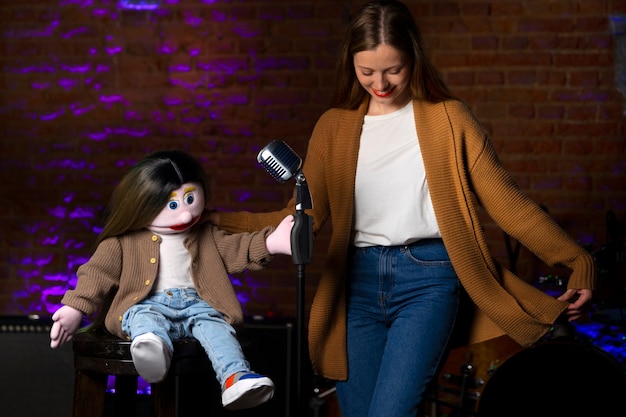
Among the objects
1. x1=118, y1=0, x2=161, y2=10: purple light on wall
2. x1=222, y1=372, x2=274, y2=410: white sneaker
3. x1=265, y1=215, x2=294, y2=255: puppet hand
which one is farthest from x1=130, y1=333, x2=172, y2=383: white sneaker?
x1=118, y1=0, x2=161, y2=10: purple light on wall

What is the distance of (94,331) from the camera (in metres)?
2.10

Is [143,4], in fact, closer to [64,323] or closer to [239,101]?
[239,101]

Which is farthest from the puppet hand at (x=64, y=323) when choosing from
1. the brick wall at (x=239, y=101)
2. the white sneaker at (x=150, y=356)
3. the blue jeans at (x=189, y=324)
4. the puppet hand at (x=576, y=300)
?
the brick wall at (x=239, y=101)

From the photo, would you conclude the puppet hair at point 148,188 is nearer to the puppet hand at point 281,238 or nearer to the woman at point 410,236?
the puppet hand at point 281,238

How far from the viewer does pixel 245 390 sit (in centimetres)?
183

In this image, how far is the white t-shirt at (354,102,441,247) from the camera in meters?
2.00

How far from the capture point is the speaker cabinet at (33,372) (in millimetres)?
2891

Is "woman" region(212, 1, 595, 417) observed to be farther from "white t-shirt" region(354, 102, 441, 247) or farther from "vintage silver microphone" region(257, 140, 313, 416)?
"vintage silver microphone" region(257, 140, 313, 416)

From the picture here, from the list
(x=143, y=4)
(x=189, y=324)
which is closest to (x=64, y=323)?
(x=189, y=324)

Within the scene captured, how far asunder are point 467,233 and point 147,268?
763mm

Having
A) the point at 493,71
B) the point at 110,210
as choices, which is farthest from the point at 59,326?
the point at 493,71

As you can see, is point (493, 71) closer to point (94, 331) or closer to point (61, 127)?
point (61, 127)

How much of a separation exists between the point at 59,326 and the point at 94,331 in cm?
12

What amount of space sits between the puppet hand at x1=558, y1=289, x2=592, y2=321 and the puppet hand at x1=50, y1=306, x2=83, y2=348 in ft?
3.67
